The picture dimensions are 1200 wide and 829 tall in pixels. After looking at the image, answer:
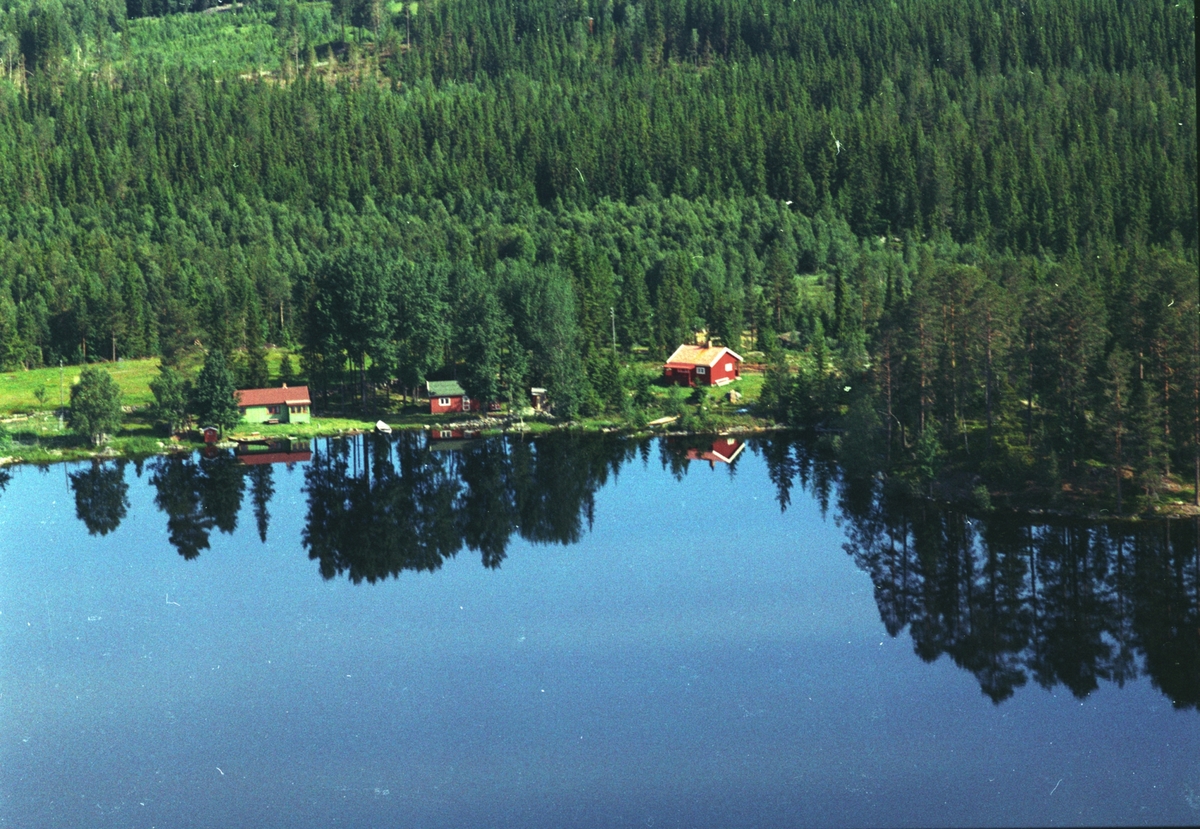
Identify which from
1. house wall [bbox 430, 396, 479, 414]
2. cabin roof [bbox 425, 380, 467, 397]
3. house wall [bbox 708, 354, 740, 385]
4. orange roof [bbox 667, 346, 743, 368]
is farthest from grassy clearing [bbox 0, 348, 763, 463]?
orange roof [bbox 667, 346, 743, 368]

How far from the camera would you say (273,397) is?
275 ft

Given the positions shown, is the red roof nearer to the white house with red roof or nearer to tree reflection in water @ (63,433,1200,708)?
the white house with red roof

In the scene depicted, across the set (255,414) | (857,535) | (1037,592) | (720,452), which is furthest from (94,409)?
(1037,592)

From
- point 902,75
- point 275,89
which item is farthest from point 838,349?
point 275,89

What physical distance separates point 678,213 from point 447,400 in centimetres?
4667

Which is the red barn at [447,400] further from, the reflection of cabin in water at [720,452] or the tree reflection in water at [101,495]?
the tree reflection in water at [101,495]

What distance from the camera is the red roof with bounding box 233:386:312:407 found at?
83.1 meters

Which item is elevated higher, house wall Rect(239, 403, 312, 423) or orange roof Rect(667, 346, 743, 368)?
orange roof Rect(667, 346, 743, 368)

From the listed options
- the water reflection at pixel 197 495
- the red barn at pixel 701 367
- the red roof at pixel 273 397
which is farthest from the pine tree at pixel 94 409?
the red barn at pixel 701 367

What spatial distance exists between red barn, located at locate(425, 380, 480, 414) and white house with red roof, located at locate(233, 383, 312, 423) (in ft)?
22.3

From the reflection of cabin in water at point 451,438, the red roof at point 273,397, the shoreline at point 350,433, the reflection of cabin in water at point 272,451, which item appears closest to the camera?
the shoreline at point 350,433

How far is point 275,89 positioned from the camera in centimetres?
16488

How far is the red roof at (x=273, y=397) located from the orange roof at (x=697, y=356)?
21060 mm

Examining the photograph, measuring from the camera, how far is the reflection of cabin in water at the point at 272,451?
74.9 metres
